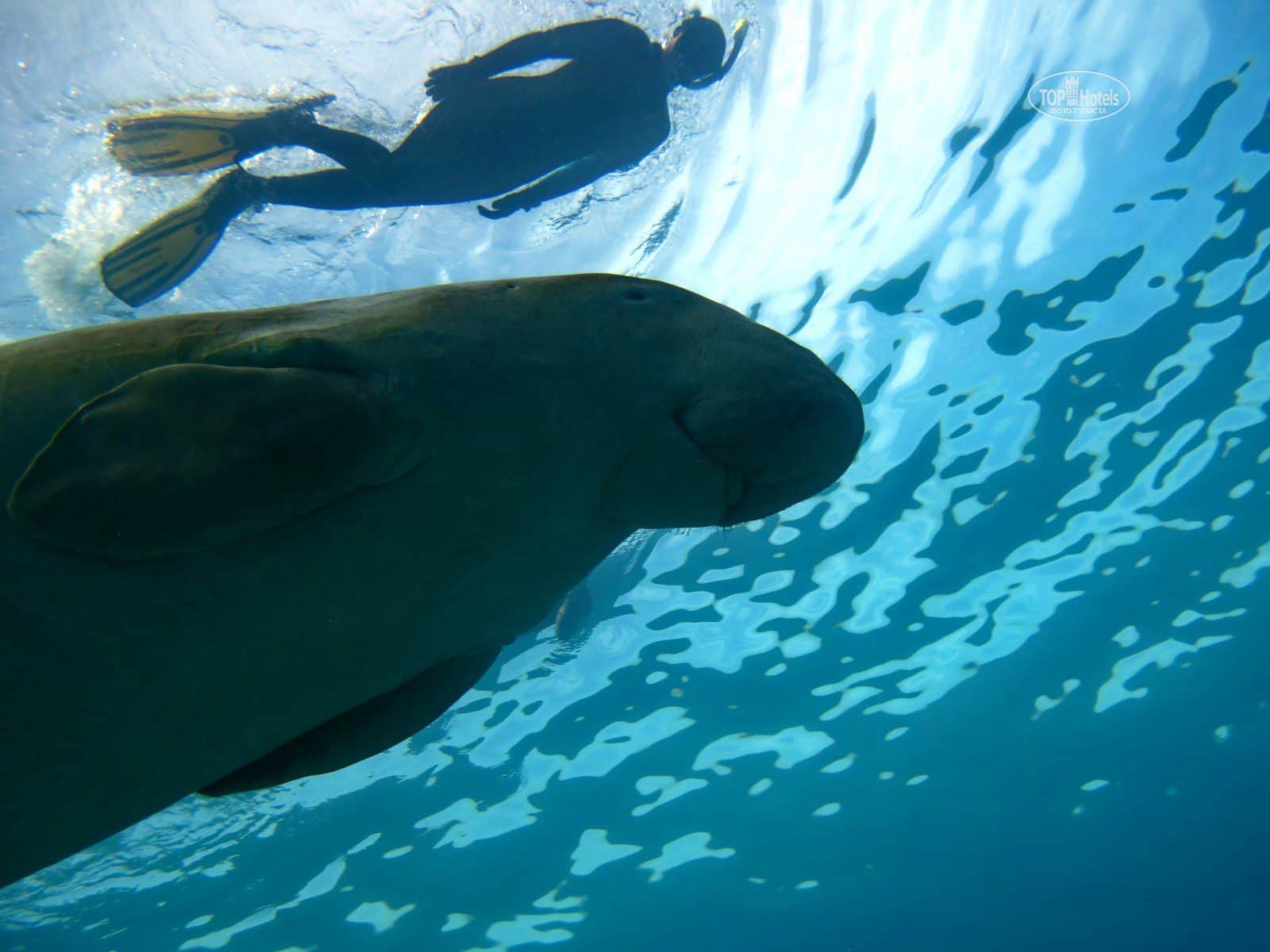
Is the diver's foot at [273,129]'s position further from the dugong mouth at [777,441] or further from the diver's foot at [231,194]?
the dugong mouth at [777,441]

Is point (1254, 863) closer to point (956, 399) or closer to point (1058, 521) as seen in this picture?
point (1058, 521)

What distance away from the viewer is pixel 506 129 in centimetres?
525

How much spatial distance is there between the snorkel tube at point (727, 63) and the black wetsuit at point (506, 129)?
0.25 m

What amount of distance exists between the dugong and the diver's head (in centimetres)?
453

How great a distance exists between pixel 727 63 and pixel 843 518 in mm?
6543

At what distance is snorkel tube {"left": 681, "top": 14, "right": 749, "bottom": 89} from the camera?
577 centimetres

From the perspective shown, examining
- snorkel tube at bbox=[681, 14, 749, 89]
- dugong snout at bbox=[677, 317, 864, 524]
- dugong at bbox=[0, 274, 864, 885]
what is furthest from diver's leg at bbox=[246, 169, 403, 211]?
dugong snout at bbox=[677, 317, 864, 524]

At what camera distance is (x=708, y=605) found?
11672 mm

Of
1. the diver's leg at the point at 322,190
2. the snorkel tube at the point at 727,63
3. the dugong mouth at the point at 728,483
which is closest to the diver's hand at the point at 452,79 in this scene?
the diver's leg at the point at 322,190

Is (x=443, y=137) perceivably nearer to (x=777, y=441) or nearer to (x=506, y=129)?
(x=506, y=129)

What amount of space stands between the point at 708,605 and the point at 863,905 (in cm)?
1594

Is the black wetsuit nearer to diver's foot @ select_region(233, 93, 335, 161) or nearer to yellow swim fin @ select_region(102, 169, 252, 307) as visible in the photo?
diver's foot @ select_region(233, 93, 335, 161)

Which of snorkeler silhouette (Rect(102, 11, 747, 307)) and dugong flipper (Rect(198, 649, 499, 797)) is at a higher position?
snorkeler silhouette (Rect(102, 11, 747, 307))

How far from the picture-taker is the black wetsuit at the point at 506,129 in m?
5.07
